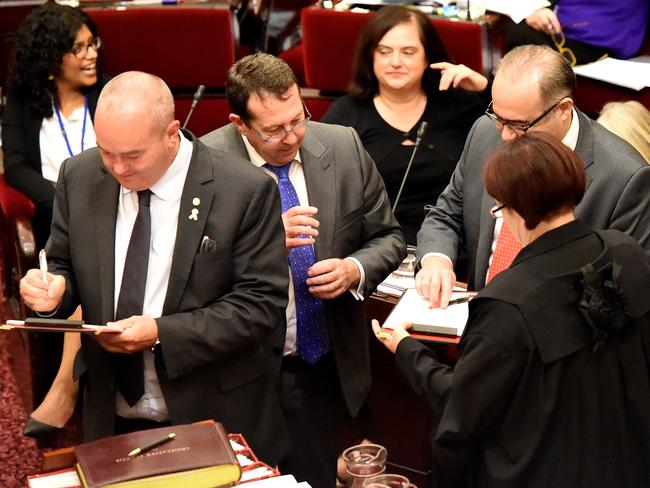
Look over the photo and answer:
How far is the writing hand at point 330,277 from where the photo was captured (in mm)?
2676

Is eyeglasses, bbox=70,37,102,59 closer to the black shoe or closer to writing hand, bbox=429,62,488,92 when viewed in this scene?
writing hand, bbox=429,62,488,92

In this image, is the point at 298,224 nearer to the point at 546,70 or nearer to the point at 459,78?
the point at 546,70

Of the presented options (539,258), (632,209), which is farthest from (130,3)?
(539,258)

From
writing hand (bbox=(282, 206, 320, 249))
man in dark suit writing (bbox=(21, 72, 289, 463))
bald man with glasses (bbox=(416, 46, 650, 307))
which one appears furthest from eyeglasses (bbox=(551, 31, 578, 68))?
man in dark suit writing (bbox=(21, 72, 289, 463))

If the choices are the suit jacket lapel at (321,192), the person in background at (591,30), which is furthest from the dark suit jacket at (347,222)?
the person in background at (591,30)

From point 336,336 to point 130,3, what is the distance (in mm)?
2166

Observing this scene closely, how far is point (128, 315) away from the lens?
2.40 metres

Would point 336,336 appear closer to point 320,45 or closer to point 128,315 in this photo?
point 128,315

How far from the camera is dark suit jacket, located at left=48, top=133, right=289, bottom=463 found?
238cm

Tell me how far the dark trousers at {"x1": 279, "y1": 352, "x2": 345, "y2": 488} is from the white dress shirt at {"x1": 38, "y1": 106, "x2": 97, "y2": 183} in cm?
164

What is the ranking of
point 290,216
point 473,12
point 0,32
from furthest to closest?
point 0,32 < point 473,12 < point 290,216

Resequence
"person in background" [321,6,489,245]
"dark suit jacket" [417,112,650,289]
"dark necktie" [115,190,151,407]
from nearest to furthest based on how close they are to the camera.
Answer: "dark necktie" [115,190,151,407] → "dark suit jacket" [417,112,650,289] → "person in background" [321,6,489,245]

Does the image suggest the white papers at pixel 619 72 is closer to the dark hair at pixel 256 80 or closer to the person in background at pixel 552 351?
the dark hair at pixel 256 80

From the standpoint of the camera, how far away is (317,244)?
2.81 meters
